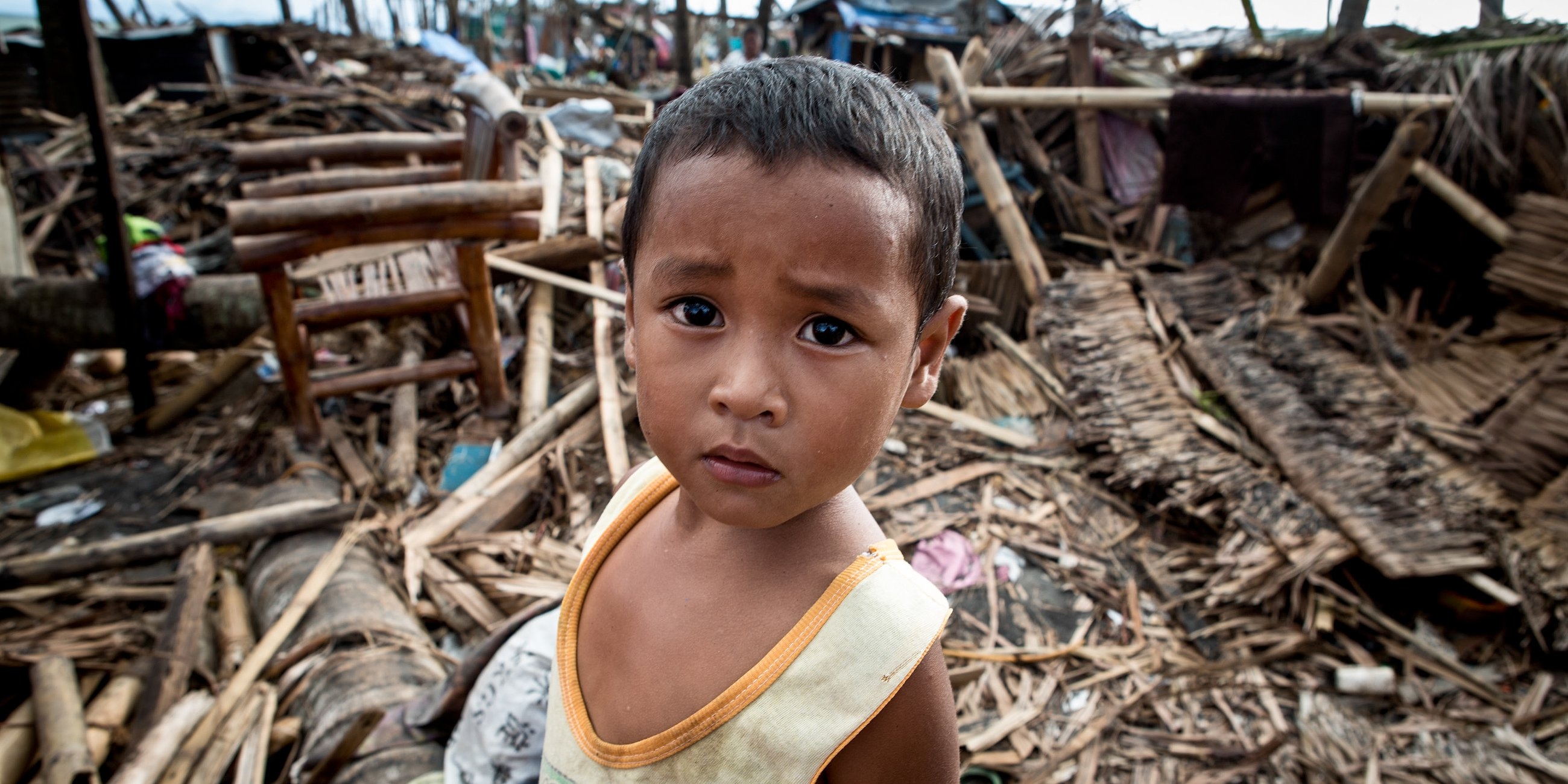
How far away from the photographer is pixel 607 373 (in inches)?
173

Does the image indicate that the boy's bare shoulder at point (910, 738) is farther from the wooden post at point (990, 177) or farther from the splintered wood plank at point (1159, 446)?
the wooden post at point (990, 177)

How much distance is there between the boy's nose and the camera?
84cm

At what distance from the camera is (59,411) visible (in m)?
5.92

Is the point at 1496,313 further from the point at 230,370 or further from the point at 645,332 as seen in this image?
the point at 230,370

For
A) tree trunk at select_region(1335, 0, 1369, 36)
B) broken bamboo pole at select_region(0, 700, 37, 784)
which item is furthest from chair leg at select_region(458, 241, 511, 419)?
tree trunk at select_region(1335, 0, 1369, 36)

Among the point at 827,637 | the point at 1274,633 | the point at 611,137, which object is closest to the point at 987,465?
the point at 1274,633

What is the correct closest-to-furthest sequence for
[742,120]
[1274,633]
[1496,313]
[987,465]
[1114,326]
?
[742,120] < [1274,633] < [987,465] < [1114,326] < [1496,313]

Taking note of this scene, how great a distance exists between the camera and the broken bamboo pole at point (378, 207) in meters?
3.32

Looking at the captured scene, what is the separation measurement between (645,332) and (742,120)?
10.8 inches

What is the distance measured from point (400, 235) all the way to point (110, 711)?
213cm

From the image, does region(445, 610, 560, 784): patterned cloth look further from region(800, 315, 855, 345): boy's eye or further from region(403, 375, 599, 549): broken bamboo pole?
region(403, 375, 599, 549): broken bamboo pole

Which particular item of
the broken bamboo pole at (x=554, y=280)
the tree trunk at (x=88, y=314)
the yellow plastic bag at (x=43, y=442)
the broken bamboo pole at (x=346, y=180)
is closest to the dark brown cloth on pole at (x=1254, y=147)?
the broken bamboo pole at (x=554, y=280)

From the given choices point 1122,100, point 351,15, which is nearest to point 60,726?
point 1122,100

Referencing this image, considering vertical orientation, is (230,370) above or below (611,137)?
below
